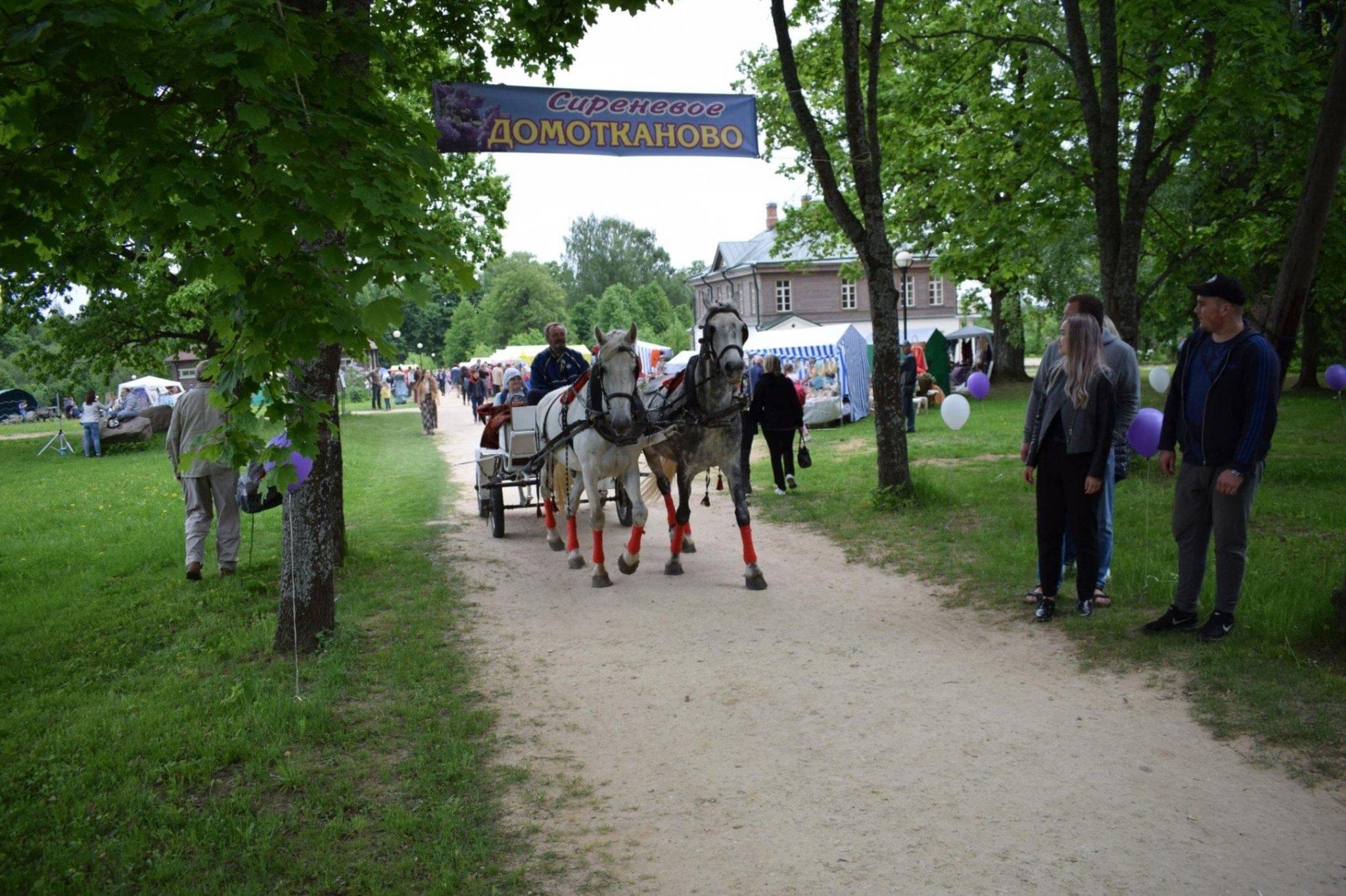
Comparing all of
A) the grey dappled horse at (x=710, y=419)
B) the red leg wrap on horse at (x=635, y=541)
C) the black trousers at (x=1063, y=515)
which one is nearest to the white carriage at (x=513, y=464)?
the grey dappled horse at (x=710, y=419)

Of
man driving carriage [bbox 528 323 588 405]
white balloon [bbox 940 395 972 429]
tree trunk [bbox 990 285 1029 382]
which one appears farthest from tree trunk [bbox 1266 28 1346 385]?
tree trunk [bbox 990 285 1029 382]

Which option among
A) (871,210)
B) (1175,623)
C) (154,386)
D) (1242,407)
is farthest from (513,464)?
(154,386)

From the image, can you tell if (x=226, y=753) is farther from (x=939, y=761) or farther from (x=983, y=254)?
(x=983, y=254)

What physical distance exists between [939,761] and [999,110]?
11670 millimetres

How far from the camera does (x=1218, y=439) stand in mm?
6059

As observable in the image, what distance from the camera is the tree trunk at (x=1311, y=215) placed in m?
6.25

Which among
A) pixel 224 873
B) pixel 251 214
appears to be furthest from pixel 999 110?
pixel 224 873

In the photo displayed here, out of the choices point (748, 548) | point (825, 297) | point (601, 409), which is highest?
point (825, 297)

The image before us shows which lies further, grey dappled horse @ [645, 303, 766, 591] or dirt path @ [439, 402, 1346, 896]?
grey dappled horse @ [645, 303, 766, 591]

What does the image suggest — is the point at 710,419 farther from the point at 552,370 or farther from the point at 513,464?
the point at 513,464

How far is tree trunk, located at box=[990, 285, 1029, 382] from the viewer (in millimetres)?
37500

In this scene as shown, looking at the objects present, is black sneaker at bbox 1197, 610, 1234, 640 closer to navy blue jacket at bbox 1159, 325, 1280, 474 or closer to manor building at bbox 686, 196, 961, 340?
navy blue jacket at bbox 1159, 325, 1280, 474

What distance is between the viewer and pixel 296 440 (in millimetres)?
4484

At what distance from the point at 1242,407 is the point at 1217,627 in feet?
4.58
